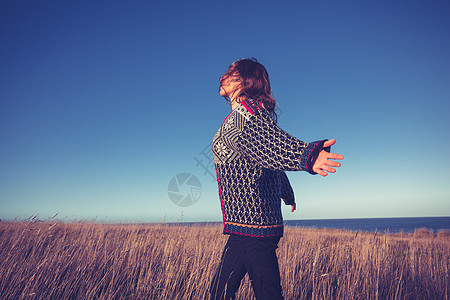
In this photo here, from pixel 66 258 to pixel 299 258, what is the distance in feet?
13.5

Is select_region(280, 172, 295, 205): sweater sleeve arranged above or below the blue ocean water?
above

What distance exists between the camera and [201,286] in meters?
2.93

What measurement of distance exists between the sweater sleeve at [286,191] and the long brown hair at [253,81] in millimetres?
486

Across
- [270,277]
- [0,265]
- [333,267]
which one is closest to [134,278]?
[0,265]

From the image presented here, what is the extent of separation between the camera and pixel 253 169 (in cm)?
125

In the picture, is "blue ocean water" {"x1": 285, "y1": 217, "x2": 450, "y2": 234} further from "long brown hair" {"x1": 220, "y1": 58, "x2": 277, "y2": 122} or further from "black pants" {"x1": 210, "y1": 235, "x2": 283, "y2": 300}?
"long brown hair" {"x1": 220, "y1": 58, "x2": 277, "y2": 122}

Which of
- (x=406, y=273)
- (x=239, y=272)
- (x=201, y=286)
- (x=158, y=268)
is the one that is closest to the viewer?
(x=239, y=272)

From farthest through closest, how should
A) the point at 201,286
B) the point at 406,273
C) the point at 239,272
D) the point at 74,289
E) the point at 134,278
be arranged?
1. the point at 406,273
2. the point at 134,278
3. the point at 74,289
4. the point at 201,286
5. the point at 239,272

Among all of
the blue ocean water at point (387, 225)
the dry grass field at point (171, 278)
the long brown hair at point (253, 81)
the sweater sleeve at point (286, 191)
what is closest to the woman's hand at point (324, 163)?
the long brown hair at point (253, 81)

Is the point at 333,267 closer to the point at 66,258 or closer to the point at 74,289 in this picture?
the point at 74,289

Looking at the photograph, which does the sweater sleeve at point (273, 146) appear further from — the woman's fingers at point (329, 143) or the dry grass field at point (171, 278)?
the dry grass field at point (171, 278)

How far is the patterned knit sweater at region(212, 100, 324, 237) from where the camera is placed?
3.53 feet

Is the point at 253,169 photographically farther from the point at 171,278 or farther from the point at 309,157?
the point at 171,278

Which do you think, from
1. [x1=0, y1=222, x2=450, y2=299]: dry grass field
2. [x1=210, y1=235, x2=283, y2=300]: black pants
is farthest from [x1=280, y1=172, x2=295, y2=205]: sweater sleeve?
[x1=0, y1=222, x2=450, y2=299]: dry grass field
